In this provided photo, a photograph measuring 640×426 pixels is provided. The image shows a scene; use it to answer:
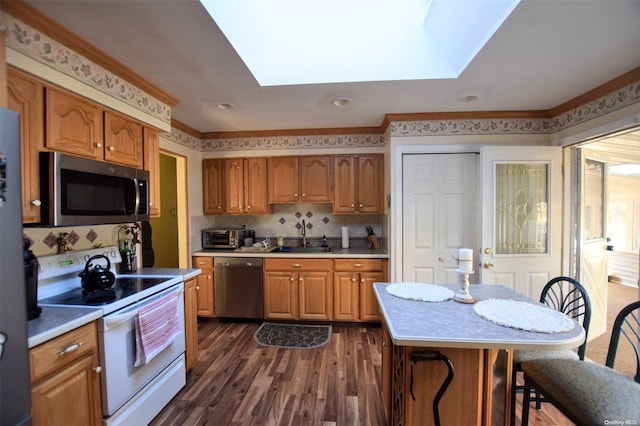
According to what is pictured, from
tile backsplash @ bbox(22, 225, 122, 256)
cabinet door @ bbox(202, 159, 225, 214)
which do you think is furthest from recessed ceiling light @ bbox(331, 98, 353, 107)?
tile backsplash @ bbox(22, 225, 122, 256)

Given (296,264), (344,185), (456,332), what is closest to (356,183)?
(344,185)

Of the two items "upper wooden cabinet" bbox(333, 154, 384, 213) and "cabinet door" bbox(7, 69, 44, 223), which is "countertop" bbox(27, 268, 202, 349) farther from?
"upper wooden cabinet" bbox(333, 154, 384, 213)

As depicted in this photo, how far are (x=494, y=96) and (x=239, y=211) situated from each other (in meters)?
3.08

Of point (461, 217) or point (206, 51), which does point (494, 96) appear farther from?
point (206, 51)

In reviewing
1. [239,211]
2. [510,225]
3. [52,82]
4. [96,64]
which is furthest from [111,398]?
[510,225]

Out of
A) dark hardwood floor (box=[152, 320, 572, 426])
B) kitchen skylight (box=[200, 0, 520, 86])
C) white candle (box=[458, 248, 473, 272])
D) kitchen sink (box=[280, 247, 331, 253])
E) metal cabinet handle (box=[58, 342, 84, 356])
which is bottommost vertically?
dark hardwood floor (box=[152, 320, 572, 426])

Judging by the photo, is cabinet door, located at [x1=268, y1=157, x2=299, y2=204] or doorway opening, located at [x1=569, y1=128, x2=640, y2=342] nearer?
doorway opening, located at [x1=569, y1=128, x2=640, y2=342]

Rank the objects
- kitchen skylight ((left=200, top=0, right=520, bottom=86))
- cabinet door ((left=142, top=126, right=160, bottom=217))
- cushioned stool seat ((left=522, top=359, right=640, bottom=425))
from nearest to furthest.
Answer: cushioned stool seat ((left=522, top=359, right=640, bottom=425)), kitchen skylight ((left=200, top=0, right=520, bottom=86)), cabinet door ((left=142, top=126, right=160, bottom=217))

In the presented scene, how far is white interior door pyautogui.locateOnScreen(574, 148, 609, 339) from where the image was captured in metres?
2.63

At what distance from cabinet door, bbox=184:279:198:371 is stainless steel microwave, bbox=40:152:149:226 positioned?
0.68 metres

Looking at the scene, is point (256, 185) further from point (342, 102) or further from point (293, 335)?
point (293, 335)

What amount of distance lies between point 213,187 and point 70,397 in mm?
2620

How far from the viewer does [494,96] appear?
7.87 ft

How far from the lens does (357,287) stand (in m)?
3.14
